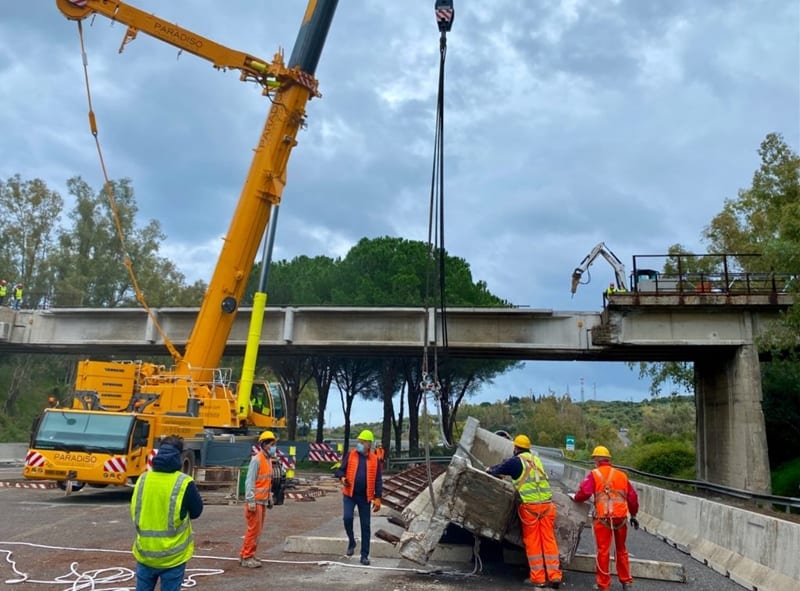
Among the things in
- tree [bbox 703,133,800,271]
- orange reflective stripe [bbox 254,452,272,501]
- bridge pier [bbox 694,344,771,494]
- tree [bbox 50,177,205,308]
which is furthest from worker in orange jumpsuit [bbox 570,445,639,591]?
tree [bbox 50,177,205,308]

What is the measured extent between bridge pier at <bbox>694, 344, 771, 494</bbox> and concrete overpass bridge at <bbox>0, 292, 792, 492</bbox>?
34mm

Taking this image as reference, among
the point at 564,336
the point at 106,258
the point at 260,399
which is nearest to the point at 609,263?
the point at 564,336

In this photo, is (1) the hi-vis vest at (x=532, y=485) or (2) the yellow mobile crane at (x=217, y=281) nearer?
(1) the hi-vis vest at (x=532, y=485)

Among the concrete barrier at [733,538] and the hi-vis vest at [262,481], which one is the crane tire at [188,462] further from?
the concrete barrier at [733,538]

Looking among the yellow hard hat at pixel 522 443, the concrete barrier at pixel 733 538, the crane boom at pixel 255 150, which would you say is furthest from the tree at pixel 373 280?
the yellow hard hat at pixel 522 443

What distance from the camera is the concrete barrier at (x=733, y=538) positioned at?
24.2 ft

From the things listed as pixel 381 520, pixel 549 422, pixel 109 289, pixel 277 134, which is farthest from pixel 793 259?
pixel 549 422

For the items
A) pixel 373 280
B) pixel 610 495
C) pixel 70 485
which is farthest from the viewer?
pixel 373 280

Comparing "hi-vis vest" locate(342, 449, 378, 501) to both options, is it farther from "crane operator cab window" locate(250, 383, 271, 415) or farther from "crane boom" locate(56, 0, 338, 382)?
"crane operator cab window" locate(250, 383, 271, 415)

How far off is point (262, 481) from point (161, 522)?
3.72 metres

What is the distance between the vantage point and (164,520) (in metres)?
4.85

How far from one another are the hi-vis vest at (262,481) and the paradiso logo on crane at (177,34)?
1276cm

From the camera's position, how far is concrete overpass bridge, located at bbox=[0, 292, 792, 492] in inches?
826

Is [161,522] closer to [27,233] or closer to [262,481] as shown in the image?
[262,481]
